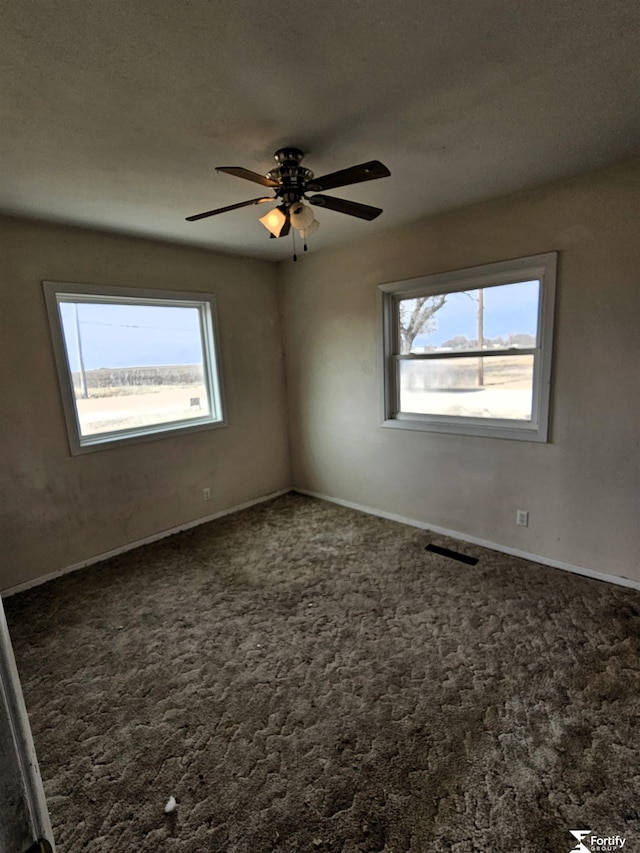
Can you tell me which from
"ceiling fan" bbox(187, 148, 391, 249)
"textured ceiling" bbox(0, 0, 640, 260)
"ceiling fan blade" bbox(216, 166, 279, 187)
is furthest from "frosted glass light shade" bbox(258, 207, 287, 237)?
"textured ceiling" bbox(0, 0, 640, 260)

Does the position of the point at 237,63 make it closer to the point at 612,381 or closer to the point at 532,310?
the point at 532,310

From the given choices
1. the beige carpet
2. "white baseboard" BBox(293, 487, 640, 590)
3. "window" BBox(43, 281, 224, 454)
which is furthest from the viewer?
"window" BBox(43, 281, 224, 454)

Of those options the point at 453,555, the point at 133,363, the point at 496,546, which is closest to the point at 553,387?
the point at 496,546

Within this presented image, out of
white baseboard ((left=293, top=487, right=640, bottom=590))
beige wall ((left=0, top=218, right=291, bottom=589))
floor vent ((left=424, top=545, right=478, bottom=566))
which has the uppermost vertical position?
beige wall ((left=0, top=218, right=291, bottom=589))

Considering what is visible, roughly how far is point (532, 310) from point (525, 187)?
77cm

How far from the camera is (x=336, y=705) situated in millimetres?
1808

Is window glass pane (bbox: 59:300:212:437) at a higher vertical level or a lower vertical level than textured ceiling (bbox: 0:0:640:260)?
lower

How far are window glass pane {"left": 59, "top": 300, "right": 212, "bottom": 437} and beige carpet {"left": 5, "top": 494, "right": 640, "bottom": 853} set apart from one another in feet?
4.30

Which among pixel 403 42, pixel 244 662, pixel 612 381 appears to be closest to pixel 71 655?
pixel 244 662

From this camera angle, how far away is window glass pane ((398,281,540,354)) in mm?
2803

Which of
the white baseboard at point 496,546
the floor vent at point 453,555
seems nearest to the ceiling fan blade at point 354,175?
the floor vent at point 453,555

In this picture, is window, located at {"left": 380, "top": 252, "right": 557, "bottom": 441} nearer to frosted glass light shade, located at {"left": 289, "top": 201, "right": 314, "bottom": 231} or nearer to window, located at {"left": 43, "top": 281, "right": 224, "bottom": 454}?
frosted glass light shade, located at {"left": 289, "top": 201, "right": 314, "bottom": 231}

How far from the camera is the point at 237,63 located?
138cm

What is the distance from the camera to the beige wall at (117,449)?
2.75m
